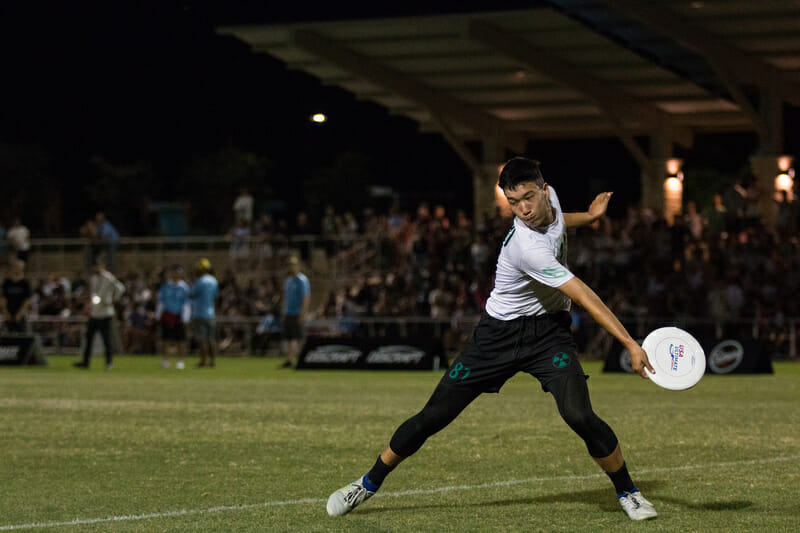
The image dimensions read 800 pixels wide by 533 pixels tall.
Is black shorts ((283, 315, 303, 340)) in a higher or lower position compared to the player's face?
lower

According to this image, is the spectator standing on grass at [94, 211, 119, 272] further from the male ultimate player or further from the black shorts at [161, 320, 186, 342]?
the male ultimate player

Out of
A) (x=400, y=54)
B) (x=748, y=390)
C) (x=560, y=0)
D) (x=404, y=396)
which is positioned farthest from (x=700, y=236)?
(x=404, y=396)

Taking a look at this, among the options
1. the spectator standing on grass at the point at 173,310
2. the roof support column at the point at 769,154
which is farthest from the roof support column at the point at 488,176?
the spectator standing on grass at the point at 173,310

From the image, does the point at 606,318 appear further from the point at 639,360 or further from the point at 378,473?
the point at 378,473

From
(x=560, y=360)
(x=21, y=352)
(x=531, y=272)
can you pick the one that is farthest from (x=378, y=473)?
(x=21, y=352)

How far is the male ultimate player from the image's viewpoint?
7035 millimetres

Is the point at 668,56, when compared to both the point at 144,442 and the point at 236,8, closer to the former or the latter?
the point at 236,8

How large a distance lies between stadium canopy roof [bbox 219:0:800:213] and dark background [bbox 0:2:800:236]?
21111mm

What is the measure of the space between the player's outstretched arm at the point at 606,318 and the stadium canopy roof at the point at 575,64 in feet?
71.2

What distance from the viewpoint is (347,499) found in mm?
7500

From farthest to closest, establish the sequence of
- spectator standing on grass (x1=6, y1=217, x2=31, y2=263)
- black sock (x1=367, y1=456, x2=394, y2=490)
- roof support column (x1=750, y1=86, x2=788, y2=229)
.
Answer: spectator standing on grass (x1=6, y1=217, x2=31, y2=263)
roof support column (x1=750, y1=86, x2=788, y2=229)
black sock (x1=367, y1=456, x2=394, y2=490)

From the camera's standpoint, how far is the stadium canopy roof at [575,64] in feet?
95.1

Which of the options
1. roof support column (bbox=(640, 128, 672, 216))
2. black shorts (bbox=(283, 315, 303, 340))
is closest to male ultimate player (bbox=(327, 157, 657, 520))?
black shorts (bbox=(283, 315, 303, 340))

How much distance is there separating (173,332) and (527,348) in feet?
63.4
